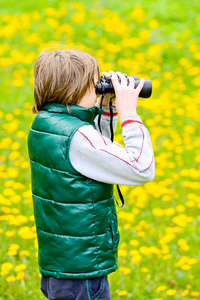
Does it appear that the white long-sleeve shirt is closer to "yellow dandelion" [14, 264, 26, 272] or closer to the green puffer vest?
the green puffer vest

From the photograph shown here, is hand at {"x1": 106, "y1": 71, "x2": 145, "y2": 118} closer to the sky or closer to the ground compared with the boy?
closer to the sky

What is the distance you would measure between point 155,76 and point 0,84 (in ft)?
6.49

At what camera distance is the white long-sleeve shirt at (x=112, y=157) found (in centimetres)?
171

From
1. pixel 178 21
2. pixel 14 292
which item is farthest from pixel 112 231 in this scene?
pixel 178 21

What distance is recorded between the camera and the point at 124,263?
119 inches

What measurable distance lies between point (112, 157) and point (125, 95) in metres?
0.30

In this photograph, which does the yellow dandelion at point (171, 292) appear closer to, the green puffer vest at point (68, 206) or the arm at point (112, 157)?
the green puffer vest at point (68, 206)

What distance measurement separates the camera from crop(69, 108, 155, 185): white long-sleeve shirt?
67.5 inches

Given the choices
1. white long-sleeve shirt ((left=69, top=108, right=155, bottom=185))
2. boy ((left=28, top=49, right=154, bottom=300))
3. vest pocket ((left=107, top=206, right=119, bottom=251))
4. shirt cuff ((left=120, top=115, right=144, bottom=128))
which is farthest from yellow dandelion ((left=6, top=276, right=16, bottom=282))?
shirt cuff ((left=120, top=115, right=144, bottom=128))

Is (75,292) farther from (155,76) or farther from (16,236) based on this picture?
(155,76)

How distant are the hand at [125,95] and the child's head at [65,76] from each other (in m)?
0.10

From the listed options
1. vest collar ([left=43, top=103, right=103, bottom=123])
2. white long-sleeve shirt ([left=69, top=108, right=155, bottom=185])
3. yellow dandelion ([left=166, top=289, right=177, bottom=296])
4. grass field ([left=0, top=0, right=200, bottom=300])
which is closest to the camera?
white long-sleeve shirt ([left=69, top=108, right=155, bottom=185])

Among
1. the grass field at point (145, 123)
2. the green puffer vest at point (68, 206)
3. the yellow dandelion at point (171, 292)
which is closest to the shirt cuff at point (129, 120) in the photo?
the green puffer vest at point (68, 206)

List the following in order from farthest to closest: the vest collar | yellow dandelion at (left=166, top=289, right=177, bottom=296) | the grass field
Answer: the grass field, yellow dandelion at (left=166, top=289, right=177, bottom=296), the vest collar
